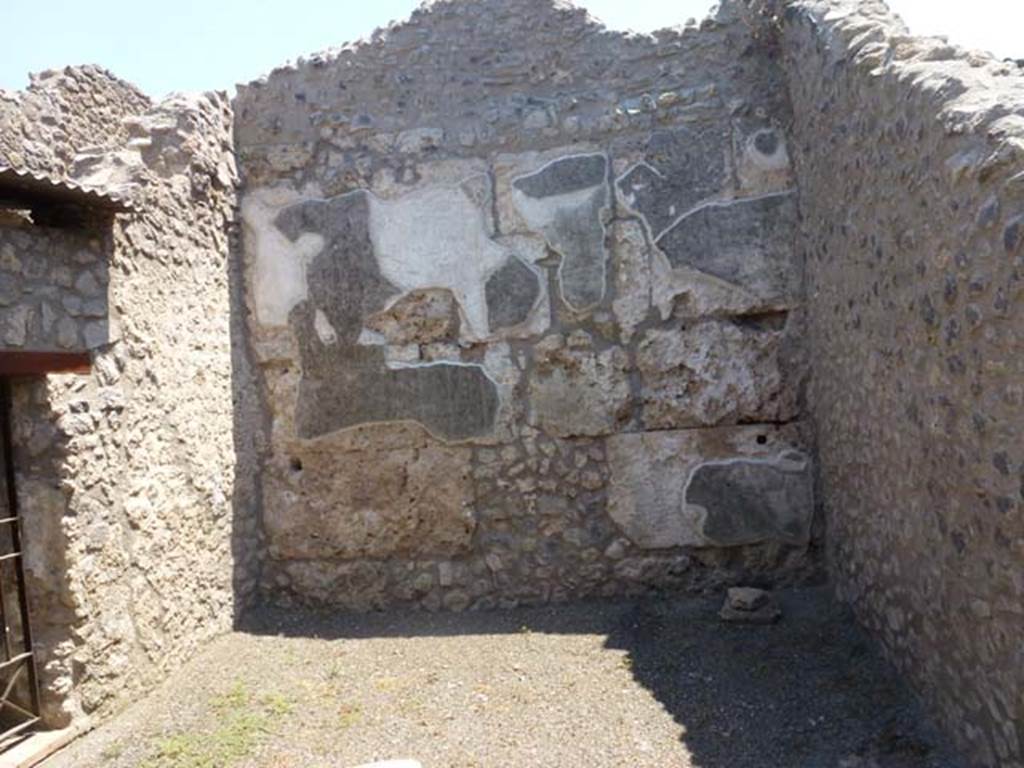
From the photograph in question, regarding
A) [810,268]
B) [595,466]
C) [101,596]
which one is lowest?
[101,596]

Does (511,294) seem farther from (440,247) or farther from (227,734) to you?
(227,734)

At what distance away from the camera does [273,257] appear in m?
4.39

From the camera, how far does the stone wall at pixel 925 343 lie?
1.98 meters

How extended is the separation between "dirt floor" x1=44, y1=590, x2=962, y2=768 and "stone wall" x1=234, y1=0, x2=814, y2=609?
40 cm

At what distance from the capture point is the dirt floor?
8.82 feet

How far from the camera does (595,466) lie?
4176 millimetres

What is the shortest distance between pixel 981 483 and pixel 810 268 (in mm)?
1971

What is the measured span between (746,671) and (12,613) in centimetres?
281

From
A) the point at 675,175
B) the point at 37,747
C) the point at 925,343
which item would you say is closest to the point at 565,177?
the point at 675,175

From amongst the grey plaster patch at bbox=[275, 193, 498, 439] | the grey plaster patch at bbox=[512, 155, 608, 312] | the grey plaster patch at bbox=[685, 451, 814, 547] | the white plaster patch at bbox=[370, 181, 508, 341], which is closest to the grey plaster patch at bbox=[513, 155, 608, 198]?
the grey plaster patch at bbox=[512, 155, 608, 312]

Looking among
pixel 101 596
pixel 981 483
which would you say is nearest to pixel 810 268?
pixel 981 483

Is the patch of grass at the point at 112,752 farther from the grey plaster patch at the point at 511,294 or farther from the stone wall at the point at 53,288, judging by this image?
the grey plaster patch at the point at 511,294

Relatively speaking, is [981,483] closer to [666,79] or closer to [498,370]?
[498,370]

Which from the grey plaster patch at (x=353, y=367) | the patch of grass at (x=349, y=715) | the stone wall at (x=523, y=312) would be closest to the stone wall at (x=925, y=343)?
the stone wall at (x=523, y=312)
